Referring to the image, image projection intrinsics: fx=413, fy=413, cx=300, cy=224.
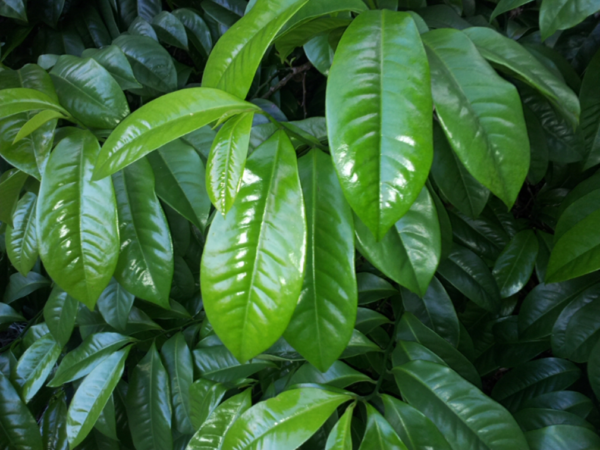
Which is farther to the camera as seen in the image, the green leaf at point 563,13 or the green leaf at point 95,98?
the green leaf at point 95,98

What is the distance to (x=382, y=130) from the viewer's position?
0.33 meters

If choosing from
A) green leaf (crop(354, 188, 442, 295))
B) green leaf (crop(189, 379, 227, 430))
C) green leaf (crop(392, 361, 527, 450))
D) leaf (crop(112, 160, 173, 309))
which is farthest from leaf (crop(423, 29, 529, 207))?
green leaf (crop(189, 379, 227, 430))

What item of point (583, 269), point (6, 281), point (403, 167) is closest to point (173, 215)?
point (403, 167)

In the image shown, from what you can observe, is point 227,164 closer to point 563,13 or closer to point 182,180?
point 182,180

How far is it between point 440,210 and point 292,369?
0.37 meters

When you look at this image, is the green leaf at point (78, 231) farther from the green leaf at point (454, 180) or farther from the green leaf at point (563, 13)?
the green leaf at point (563, 13)

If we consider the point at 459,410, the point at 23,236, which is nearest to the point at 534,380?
the point at 459,410

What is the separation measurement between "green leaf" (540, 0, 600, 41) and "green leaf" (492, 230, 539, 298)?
39 cm

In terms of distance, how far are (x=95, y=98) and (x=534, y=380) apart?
3.03 feet

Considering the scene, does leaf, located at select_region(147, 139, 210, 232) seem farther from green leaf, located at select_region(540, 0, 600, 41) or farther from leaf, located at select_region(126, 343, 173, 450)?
green leaf, located at select_region(540, 0, 600, 41)

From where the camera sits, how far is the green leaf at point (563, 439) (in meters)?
0.58

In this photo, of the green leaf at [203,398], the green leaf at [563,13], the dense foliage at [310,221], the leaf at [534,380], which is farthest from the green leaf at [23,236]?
the leaf at [534,380]

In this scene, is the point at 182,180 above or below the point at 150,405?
above

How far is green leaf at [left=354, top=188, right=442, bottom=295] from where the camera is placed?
18.8 inches
